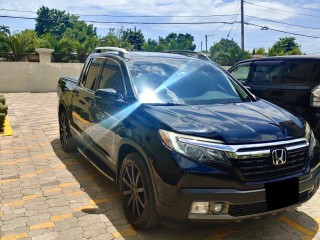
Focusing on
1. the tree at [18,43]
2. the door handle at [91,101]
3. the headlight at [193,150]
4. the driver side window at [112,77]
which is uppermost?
the tree at [18,43]

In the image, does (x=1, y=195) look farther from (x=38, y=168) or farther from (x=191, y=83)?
(x=191, y=83)

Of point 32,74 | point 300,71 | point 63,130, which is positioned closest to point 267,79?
point 300,71

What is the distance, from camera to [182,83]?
3.73m

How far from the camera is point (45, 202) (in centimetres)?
379

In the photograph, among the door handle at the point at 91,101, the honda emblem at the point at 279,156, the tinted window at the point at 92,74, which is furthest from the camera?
the tinted window at the point at 92,74

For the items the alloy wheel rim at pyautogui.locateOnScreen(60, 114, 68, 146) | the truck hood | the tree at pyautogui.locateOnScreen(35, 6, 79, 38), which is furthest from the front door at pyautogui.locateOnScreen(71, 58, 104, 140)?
the tree at pyautogui.locateOnScreen(35, 6, 79, 38)

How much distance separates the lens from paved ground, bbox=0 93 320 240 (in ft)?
10.2

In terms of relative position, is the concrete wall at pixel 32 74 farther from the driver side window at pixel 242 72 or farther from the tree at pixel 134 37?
the tree at pixel 134 37

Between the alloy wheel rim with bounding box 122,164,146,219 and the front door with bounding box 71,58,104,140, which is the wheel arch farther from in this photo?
the front door with bounding box 71,58,104,140

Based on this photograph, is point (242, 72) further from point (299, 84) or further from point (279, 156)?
point (279, 156)

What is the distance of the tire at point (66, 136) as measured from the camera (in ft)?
18.2

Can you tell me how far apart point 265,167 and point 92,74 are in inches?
115

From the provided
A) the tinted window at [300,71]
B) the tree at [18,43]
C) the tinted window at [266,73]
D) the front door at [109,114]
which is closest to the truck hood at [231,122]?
the front door at [109,114]

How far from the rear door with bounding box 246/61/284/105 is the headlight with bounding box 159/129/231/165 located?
3.87 meters
